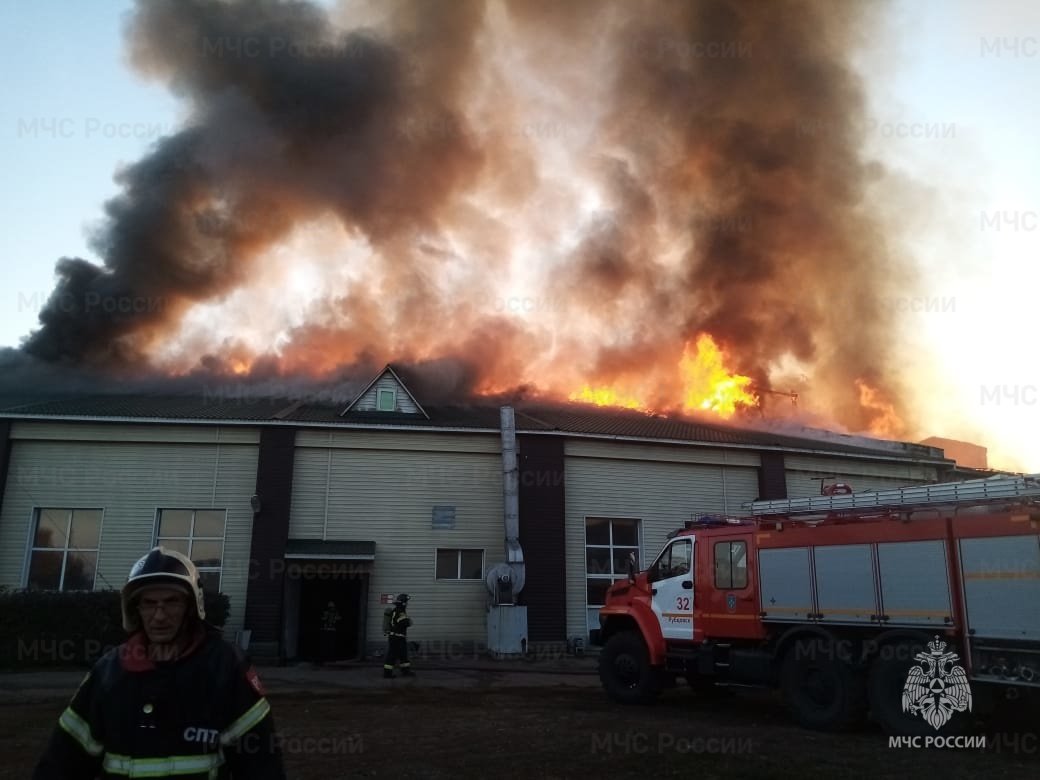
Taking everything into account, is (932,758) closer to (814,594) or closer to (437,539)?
(814,594)

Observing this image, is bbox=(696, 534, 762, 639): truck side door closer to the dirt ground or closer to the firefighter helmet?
the dirt ground

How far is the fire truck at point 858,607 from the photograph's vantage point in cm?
801

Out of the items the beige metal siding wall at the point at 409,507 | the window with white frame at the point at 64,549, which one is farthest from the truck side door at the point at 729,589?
the window with white frame at the point at 64,549

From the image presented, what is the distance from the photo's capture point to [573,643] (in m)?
19.1

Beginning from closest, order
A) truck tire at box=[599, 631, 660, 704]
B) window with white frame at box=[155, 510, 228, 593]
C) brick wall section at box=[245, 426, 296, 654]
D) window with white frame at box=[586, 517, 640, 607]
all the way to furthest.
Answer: truck tire at box=[599, 631, 660, 704] → brick wall section at box=[245, 426, 296, 654] → window with white frame at box=[155, 510, 228, 593] → window with white frame at box=[586, 517, 640, 607]

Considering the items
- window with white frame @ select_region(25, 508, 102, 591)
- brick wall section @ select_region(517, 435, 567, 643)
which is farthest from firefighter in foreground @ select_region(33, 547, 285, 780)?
window with white frame @ select_region(25, 508, 102, 591)

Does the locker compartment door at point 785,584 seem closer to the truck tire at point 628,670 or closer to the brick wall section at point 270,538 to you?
the truck tire at point 628,670

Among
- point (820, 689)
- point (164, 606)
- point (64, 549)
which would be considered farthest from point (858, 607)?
point (64, 549)

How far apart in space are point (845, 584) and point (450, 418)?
13.6m

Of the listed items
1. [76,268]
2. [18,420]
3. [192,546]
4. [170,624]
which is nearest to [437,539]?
[192,546]

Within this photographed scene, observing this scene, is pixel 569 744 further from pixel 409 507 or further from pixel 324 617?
pixel 324 617

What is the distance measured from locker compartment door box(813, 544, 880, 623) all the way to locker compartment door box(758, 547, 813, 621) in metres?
0.18

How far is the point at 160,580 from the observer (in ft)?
8.58

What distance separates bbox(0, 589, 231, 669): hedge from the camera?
15.7 metres
